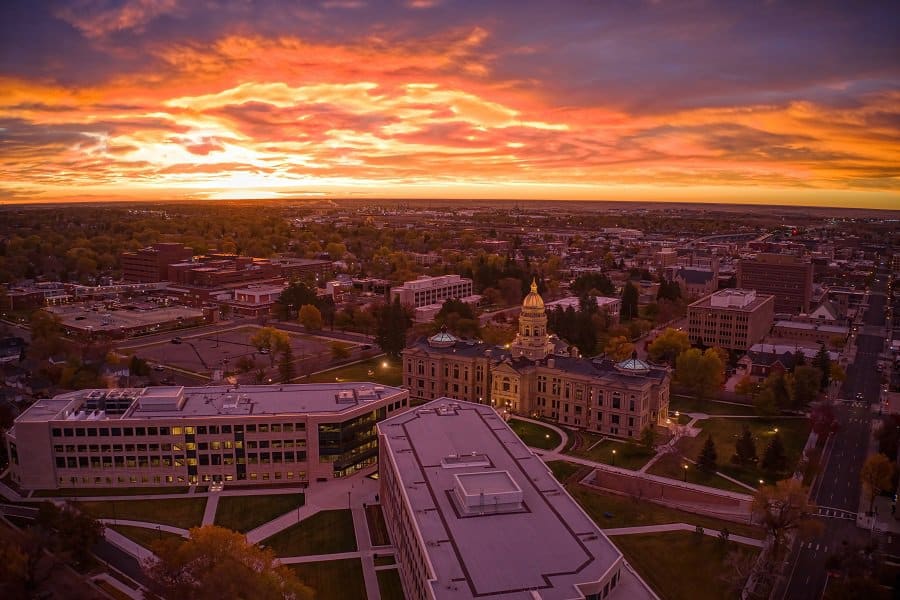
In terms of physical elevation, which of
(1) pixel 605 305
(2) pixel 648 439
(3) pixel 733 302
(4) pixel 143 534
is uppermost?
(3) pixel 733 302

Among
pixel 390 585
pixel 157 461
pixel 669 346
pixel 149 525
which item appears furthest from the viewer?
pixel 669 346

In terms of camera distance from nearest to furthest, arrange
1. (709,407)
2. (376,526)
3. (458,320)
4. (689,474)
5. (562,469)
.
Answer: (376,526) < (689,474) < (562,469) < (709,407) < (458,320)

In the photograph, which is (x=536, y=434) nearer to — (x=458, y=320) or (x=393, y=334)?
(x=393, y=334)

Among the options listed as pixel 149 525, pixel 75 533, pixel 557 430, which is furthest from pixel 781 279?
pixel 75 533

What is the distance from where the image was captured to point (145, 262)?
193m

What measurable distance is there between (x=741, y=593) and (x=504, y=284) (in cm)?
12067

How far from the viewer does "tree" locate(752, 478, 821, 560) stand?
53469mm

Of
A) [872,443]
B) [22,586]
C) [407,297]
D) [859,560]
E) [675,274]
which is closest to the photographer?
[22,586]

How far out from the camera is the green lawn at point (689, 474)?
66.3 metres

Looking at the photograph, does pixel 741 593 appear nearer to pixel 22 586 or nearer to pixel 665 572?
pixel 665 572

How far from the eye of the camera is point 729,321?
11912cm

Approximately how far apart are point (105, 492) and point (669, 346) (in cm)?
8076

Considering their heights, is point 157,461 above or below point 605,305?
below

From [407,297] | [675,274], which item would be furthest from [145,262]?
[675,274]
